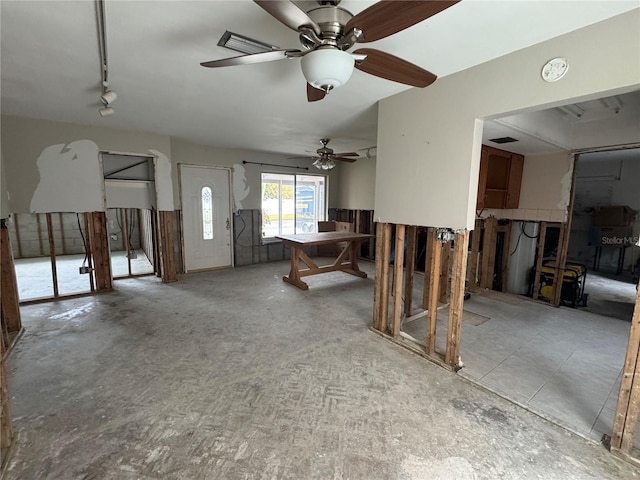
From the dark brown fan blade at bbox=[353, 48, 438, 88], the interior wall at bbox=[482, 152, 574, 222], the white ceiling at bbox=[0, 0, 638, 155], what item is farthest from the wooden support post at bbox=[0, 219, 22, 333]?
the interior wall at bbox=[482, 152, 574, 222]

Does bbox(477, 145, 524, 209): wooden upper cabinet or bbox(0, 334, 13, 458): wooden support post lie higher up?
bbox(477, 145, 524, 209): wooden upper cabinet

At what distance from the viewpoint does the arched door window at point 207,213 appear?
5.75 meters

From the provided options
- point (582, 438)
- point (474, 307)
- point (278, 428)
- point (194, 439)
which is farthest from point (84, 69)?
point (474, 307)

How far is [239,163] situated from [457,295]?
5123 millimetres

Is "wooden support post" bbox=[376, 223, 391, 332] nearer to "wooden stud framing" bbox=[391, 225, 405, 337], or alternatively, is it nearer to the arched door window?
"wooden stud framing" bbox=[391, 225, 405, 337]

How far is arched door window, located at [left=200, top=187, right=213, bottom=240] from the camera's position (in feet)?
18.9

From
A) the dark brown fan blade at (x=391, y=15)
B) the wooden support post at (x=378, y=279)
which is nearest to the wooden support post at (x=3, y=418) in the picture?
the dark brown fan blade at (x=391, y=15)

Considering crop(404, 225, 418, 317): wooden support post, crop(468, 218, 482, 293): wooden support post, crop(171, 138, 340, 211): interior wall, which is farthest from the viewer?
crop(171, 138, 340, 211): interior wall

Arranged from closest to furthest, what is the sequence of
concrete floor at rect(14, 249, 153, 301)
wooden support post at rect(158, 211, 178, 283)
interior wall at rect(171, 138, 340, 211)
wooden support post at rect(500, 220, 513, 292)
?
concrete floor at rect(14, 249, 153, 301)
wooden support post at rect(500, 220, 513, 292)
wooden support post at rect(158, 211, 178, 283)
interior wall at rect(171, 138, 340, 211)

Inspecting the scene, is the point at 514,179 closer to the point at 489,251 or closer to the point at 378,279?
the point at 489,251

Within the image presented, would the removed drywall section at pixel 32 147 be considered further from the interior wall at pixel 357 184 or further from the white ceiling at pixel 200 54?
the interior wall at pixel 357 184

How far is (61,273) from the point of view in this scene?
218 inches

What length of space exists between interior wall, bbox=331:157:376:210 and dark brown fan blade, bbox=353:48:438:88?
4643mm

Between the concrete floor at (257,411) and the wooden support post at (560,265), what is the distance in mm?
2951
